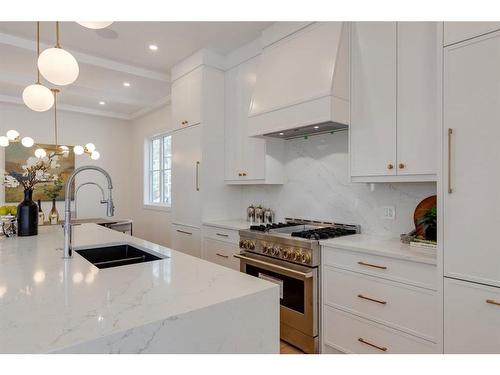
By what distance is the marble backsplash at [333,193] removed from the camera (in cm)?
238

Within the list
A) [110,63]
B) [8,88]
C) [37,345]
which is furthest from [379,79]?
[8,88]

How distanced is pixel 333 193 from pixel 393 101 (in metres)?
0.97

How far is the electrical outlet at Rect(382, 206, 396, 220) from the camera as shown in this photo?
7.94 feet

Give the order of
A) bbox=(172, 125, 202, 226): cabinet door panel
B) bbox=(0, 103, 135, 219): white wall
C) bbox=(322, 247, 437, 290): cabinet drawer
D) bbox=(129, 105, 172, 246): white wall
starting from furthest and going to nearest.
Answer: bbox=(129, 105, 172, 246): white wall
bbox=(0, 103, 135, 219): white wall
bbox=(172, 125, 202, 226): cabinet door panel
bbox=(322, 247, 437, 290): cabinet drawer

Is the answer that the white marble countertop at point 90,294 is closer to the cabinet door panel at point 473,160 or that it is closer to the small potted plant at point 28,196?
the small potted plant at point 28,196

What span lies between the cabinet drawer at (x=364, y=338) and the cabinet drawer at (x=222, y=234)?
1118 millimetres

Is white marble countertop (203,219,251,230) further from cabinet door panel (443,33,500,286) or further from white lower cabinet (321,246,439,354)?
cabinet door panel (443,33,500,286)

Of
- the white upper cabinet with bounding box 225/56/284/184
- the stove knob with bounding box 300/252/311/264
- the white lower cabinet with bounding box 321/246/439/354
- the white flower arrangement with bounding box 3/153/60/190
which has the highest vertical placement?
the white upper cabinet with bounding box 225/56/284/184

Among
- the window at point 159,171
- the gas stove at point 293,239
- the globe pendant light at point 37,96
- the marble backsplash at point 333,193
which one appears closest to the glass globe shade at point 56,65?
the globe pendant light at point 37,96

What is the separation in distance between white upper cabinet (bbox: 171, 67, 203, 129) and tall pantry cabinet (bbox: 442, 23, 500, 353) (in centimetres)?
245

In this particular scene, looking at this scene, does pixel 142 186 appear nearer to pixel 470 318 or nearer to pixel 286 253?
pixel 286 253

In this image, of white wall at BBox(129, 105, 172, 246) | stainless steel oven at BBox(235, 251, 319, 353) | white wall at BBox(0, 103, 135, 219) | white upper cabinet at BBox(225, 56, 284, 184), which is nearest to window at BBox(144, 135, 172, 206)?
white wall at BBox(129, 105, 172, 246)
